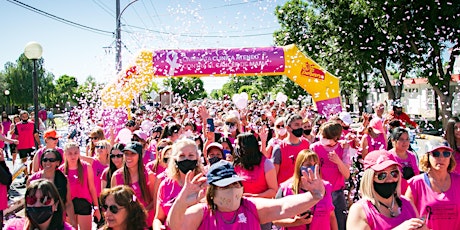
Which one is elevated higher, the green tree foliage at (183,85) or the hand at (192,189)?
the green tree foliage at (183,85)

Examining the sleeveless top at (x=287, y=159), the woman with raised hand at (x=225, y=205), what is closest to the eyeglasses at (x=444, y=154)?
the woman with raised hand at (x=225, y=205)

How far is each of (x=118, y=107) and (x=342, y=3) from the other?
11723 mm

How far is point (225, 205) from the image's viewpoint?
105 inches

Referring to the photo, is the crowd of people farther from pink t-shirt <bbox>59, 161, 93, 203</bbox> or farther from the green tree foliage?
the green tree foliage

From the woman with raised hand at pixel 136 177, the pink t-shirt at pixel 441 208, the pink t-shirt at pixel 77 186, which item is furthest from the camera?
the pink t-shirt at pixel 77 186

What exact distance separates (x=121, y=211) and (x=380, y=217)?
179 cm

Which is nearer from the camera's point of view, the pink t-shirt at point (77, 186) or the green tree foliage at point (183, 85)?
the pink t-shirt at point (77, 186)

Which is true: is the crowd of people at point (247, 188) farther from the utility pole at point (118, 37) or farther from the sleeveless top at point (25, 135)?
the utility pole at point (118, 37)

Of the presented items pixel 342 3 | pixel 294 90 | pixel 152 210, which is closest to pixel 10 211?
pixel 152 210

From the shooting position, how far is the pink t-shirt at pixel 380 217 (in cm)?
283

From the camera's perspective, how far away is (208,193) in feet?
8.98

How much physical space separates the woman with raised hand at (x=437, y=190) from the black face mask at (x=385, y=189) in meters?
0.66

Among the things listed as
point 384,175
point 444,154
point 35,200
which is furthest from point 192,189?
point 444,154

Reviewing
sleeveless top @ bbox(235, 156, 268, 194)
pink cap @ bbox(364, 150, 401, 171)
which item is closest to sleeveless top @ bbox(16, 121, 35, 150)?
sleeveless top @ bbox(235, 156, 268, 194)
